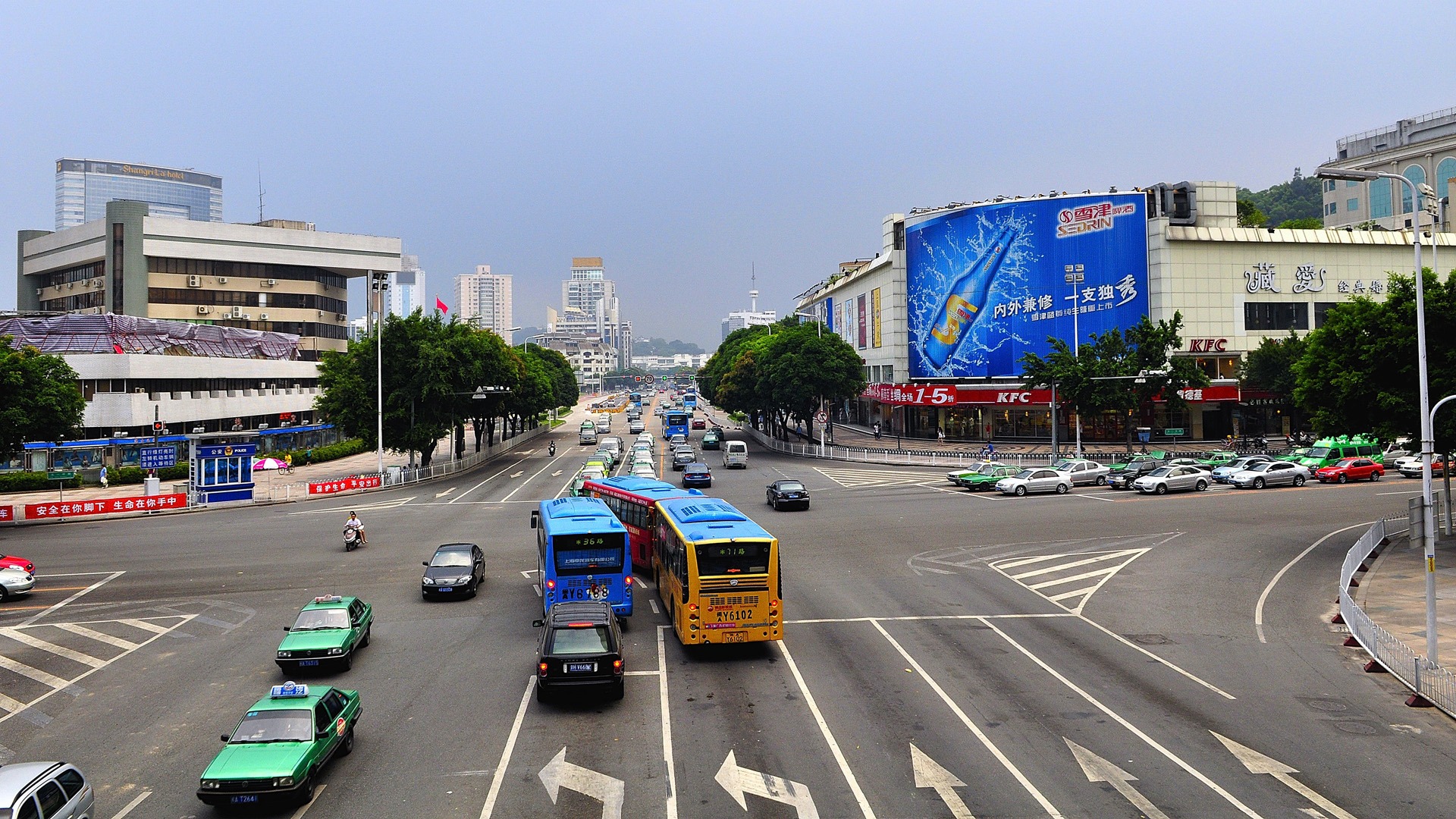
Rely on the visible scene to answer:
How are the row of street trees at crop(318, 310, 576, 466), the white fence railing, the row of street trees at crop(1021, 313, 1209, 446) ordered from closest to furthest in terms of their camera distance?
the white fence railing < the row of street trees at crop(318, 310, 576, 466) < the row of street trees at crop(1021, 313, 1209, 446)

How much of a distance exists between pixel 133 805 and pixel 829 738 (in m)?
10.2

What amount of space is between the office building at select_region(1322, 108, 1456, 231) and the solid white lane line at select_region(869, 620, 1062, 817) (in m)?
98.6

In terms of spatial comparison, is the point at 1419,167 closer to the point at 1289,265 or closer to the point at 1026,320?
the point at 1289,265

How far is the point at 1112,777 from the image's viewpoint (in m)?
13.9

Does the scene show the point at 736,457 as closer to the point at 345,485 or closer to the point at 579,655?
the point at 345,485

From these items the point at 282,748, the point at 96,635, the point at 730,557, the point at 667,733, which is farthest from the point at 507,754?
the point at 96,635

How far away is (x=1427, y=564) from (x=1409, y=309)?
1546 centimetres

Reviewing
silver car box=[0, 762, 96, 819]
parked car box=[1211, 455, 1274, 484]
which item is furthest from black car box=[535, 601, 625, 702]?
parked car box=[1211, 455, 1274, 484]

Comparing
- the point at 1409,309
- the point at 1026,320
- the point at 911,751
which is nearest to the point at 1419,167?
the point at 1026,320

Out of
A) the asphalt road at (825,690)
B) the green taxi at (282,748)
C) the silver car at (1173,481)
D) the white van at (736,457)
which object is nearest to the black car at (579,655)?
the asphalt road at (825,690)

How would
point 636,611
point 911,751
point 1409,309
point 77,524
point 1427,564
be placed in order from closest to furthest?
1. point 911,751
2. point 1427,564
3. point 636,611
4. point 1409,309
5. point 77,524

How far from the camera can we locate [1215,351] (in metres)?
85.1

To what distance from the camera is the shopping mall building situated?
84.8 m

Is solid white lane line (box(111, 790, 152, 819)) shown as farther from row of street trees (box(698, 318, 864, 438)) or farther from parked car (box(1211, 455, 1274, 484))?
row of street trees (box(698, 318, 864, 438))
